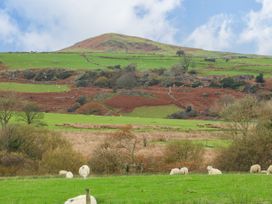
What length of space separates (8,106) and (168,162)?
42450 mm

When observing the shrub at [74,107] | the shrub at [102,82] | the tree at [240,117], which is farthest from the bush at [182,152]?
the shrub at [102,82]

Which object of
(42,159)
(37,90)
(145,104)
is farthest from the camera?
(37,90)

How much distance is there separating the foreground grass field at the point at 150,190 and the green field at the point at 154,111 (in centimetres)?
7850

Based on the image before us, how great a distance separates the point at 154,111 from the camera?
→ 10869 cm

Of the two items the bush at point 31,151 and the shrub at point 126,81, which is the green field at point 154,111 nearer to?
the shrub at point 126,81

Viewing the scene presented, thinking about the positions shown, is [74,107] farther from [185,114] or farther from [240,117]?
[240,117]

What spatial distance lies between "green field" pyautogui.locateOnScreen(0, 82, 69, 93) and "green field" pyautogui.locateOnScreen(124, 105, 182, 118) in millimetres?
33836

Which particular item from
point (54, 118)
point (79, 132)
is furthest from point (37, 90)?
point (79, 132)

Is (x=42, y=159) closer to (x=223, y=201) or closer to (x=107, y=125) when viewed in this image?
(x=223, y=201)

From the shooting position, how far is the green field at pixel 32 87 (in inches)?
5217

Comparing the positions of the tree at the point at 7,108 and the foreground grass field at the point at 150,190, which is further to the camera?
the tree at the point at 7,108

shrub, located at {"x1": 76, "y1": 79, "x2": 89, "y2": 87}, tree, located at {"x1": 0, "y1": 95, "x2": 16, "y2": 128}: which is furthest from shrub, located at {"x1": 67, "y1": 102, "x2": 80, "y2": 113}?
shrub, located at {"x1": 76, "y1": 79, "x2": 89, "y2": 87}

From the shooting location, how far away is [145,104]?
113438 mm

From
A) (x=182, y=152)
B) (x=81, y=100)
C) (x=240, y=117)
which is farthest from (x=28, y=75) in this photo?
(x=182, y=152)
